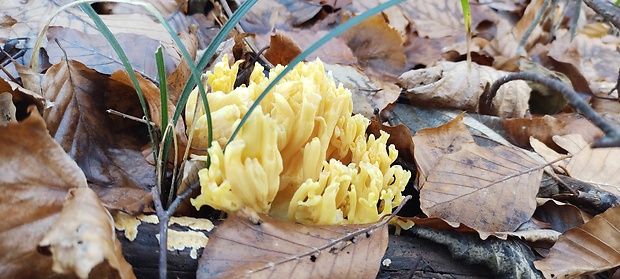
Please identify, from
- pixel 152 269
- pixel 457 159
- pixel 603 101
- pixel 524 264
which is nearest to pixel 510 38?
pixel 603 101

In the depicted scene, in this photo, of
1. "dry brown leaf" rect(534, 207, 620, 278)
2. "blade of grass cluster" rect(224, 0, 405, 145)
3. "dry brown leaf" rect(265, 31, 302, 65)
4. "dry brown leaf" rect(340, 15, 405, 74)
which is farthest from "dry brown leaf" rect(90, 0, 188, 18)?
"dry brown leaf" rect(534, 207, 620, 278)

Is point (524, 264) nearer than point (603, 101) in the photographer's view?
Yes

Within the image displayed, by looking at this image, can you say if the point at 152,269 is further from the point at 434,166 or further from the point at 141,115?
the point at 434,166

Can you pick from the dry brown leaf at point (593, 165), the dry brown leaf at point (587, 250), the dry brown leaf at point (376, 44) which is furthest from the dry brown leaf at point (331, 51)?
the dry brown leaf at point (587, 250)

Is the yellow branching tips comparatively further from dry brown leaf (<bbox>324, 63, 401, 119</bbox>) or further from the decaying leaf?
the decaying leaf

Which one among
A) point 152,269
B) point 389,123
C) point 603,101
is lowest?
point 603,101

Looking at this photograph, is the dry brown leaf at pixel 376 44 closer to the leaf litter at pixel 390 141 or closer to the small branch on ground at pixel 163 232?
the leaf litter at pixel 390 141
